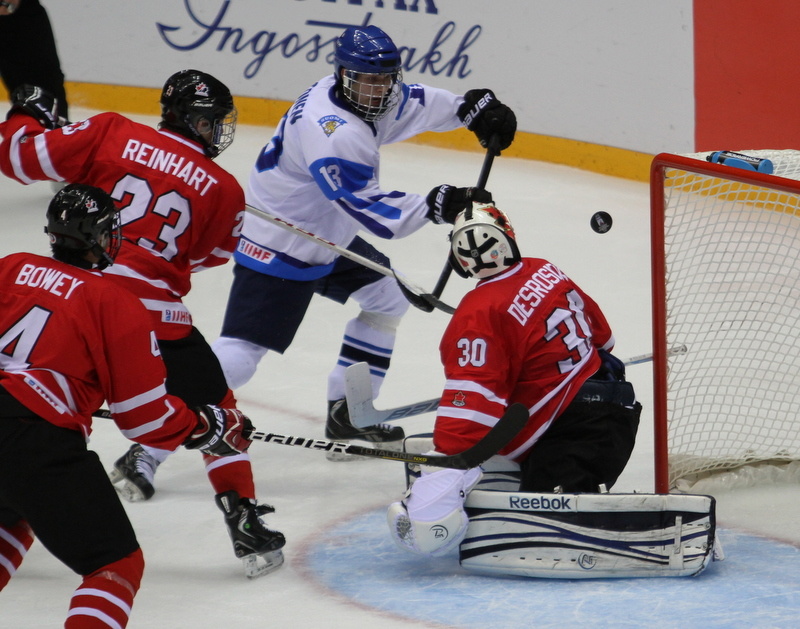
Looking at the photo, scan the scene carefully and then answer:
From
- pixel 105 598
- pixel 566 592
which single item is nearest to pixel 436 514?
pixel 566 592

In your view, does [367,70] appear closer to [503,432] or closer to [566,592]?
[503,432]

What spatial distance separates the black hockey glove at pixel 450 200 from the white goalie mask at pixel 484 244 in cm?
32

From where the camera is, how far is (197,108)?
282 centimetres

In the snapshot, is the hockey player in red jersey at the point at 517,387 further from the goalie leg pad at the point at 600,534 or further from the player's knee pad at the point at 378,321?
the player's knee pad at the point at 378,321

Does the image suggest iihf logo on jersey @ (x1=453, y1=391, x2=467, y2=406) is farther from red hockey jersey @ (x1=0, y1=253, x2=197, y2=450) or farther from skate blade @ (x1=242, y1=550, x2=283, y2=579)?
red hockey jersey @ (x1=0, y1=253, x2=197, y2=450)

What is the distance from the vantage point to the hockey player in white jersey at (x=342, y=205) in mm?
3287

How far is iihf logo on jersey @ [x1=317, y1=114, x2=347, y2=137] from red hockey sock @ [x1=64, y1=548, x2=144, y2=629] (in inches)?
58.5

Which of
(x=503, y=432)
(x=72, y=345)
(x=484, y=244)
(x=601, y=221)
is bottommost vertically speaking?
(x=503, y=432)

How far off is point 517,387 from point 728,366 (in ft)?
3.00

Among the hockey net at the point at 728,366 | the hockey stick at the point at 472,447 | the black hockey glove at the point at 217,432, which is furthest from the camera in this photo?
the hockey net at the point at 728,366

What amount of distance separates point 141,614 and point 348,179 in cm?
128

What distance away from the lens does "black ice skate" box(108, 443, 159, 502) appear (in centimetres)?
327

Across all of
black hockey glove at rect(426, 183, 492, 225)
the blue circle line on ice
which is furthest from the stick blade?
black hockey glove at rect(426, 183, 492, 225)

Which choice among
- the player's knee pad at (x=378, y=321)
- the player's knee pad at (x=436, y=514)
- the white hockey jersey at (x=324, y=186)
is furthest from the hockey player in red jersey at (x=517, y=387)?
the player's knee pad at (x=378, y=321)
